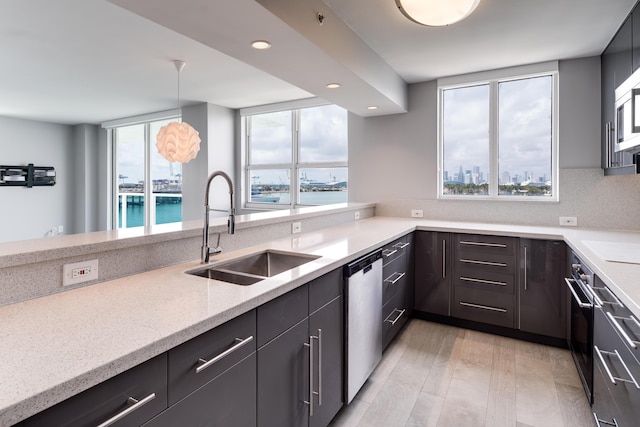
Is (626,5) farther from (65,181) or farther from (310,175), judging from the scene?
(65,181)

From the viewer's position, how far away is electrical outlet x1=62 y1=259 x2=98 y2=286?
126 cm

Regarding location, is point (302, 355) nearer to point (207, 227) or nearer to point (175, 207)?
point (207, 227)

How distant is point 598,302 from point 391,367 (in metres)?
1.32

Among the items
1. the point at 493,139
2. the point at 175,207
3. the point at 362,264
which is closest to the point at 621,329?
the point at 362,264

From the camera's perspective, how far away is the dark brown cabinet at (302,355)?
1271 millimetres

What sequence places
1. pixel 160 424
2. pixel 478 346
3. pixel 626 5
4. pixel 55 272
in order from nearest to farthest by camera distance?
1. pixel 160 424
2. pixel 55 272
3. pixel 626 5
4. pixel 478 346

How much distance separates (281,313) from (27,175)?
7017mm

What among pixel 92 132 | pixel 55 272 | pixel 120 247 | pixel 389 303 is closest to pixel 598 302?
pixel 389 303

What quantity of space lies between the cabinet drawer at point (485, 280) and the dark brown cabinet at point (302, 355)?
1.61 meters

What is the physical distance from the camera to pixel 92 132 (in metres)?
6.70

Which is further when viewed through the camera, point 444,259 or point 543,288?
point 444,259

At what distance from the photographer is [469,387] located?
2186 millimetres

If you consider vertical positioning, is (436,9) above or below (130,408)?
above

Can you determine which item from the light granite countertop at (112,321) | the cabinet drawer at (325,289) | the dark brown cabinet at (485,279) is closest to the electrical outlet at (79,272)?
the light granite countertop at (112,321)
